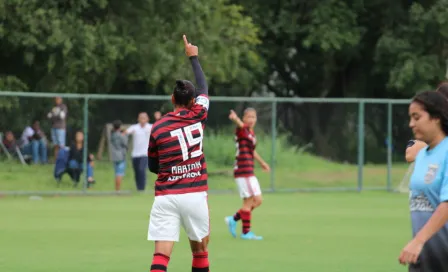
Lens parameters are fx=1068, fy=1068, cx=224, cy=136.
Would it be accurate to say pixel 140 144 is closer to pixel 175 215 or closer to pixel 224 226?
pixel 224 226

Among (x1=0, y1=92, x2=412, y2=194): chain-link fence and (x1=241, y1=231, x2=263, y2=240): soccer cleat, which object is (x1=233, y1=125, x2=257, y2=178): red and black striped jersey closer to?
(x1=241, y1=231, x2=263, y2=240): soccer cleat

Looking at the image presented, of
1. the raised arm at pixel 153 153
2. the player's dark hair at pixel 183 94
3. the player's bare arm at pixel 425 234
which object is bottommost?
the player's bare arm at pixel 425 234

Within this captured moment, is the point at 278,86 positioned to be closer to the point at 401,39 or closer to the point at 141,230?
the point at 401,39

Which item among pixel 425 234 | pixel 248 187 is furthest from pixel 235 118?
pixel 425 234

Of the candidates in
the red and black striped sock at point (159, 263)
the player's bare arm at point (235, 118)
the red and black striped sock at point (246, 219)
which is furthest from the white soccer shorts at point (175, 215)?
the red and black striped sock at point (246, 219)

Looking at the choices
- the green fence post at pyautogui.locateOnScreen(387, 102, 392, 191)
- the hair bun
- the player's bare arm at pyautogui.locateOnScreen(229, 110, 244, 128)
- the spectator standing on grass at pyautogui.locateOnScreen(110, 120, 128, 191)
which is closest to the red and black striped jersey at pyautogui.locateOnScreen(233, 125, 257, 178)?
the player's bare arm at pyautogui.locateOnScreen(229, 110, 244, 128)

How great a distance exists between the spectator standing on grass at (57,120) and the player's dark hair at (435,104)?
18231 mm

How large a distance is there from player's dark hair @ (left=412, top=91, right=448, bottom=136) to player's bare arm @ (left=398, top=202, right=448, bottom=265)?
0.50 meters

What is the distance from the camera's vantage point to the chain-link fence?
23.4m

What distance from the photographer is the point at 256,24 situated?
43.4 m

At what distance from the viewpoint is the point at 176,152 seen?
8828mm

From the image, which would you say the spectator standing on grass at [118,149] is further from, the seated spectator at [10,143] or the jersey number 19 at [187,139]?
the jersey number 19 at [187,139]

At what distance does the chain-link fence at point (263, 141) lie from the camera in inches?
920

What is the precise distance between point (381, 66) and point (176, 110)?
34417 millimetres
